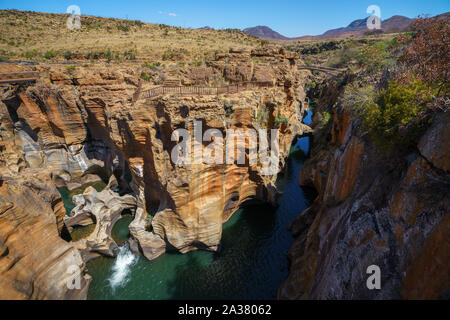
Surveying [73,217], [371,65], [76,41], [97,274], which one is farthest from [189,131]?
[76,41]

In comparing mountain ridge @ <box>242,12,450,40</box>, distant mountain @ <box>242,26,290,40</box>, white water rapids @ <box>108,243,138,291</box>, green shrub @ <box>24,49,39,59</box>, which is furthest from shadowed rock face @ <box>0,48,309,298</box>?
distant mountain @ <box>242,26,290,40</box>

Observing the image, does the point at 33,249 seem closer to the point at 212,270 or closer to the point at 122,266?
the point at 122,266

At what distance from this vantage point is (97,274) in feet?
38.7

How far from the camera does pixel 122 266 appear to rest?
12.2 metres

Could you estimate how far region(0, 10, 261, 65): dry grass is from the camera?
29.9 metres

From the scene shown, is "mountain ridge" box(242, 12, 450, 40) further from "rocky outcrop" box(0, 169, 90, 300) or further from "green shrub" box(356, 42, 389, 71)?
"rocky outcrop" box(0, 169, 90, 300)

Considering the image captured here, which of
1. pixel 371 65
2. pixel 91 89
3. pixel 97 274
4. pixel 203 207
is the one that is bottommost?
pixel 97 274

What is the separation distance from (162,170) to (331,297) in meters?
9.43

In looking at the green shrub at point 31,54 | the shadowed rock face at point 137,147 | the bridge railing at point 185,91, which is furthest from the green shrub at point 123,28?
the bridge railing at point 185,91

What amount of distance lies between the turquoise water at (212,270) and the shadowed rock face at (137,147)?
76 centimetres

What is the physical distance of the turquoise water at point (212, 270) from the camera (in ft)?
35.6

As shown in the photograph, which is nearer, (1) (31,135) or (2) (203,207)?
(2) (203,207)
